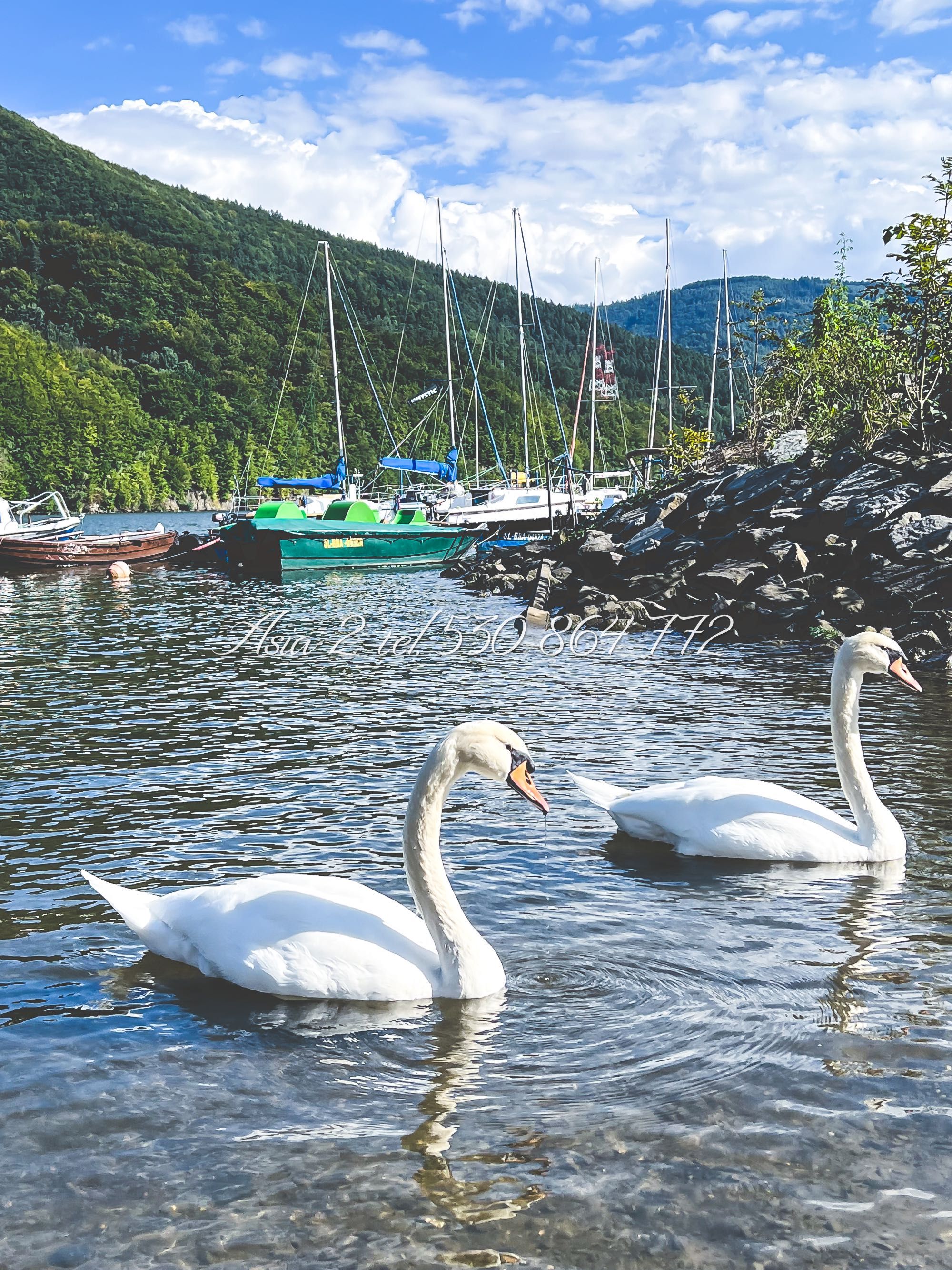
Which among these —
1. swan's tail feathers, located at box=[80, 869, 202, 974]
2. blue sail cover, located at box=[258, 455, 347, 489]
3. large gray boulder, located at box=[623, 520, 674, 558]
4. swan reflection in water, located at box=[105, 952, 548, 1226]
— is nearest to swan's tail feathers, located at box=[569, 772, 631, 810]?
swan reflection in water, located at box=[105, 952, 548, 1226]

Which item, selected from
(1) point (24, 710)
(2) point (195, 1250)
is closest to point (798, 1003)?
(2) point (195, 1250)

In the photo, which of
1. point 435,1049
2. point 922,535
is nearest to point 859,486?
point 922,535

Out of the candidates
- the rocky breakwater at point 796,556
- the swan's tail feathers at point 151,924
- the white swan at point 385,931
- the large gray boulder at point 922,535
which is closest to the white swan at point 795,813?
the white swan at point 385,931

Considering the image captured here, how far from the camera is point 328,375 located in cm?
15312

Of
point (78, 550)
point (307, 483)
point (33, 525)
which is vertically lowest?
point (78, 550)

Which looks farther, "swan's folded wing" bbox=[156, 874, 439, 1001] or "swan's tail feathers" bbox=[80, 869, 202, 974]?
"swan's tail feathers" bbox=[80, 869, 202, 974]

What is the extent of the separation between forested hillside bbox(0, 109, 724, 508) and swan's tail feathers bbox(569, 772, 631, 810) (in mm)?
102851

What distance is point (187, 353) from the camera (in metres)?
150

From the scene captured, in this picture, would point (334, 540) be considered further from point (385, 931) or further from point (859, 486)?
point (385, 931)

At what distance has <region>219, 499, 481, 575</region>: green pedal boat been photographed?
41750 mm

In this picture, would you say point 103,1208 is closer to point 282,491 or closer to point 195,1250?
point 195,1250

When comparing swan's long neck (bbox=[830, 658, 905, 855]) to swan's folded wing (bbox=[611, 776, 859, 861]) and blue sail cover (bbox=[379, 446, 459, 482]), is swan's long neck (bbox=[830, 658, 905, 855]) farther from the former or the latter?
blue sail cover (bbox=[379, 446, 459, 482])

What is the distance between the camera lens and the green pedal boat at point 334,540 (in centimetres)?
4175

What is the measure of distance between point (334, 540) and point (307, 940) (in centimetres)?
3812
